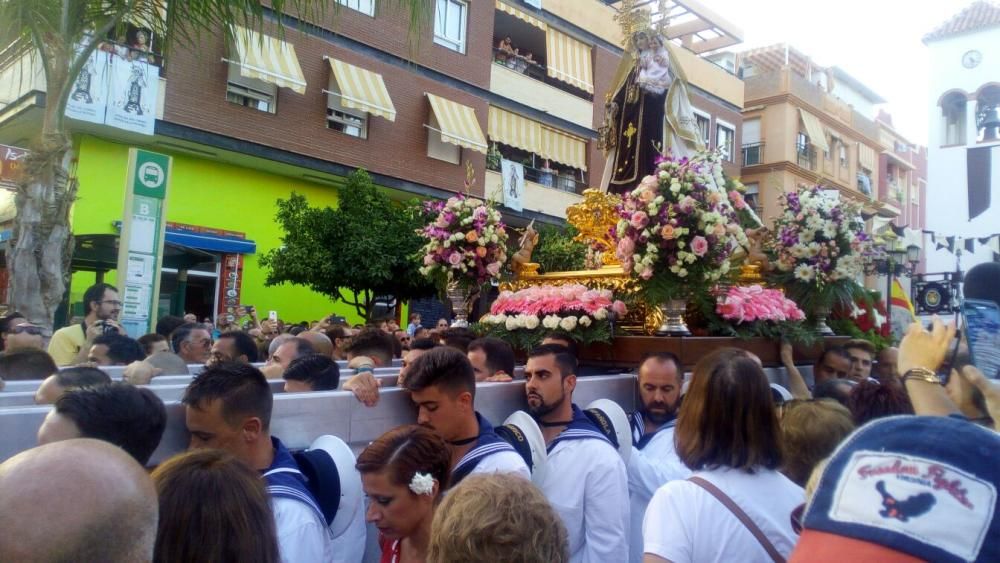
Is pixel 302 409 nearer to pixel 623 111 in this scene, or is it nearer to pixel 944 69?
pixel 623 111

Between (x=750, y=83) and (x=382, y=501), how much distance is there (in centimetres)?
2993

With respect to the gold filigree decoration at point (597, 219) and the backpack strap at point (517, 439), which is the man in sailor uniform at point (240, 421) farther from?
the gold filigree decoration at point (597, 219)

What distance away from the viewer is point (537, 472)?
3.26 m

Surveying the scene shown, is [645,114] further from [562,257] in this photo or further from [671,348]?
[671,348]

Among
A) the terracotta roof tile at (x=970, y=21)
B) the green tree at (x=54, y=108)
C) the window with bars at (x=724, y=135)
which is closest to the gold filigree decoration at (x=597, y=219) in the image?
the green tree at (x=54, y=108)

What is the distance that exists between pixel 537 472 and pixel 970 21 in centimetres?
3413

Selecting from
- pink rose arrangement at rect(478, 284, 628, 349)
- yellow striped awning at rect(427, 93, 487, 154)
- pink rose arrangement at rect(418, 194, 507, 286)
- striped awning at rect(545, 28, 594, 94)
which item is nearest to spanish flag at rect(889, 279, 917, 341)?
pink rose arrangement at rect(478, 284, 628, 349)

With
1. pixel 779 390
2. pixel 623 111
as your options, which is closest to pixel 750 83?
pixel 623 111

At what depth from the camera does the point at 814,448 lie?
2691 millimetres

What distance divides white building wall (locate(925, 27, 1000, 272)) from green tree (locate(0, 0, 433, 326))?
28.8 meters

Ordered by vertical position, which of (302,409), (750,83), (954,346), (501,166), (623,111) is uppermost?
(750,83)

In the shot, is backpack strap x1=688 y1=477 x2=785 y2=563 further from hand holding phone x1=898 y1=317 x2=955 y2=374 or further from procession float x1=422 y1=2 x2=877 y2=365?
procession float x1=422 y1=2 x2=877 y2=365

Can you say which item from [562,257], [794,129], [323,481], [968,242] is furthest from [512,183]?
[323,481]

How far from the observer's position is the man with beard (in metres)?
3.43
